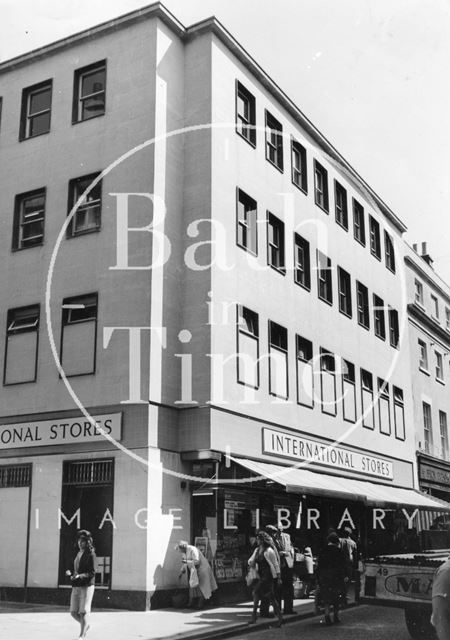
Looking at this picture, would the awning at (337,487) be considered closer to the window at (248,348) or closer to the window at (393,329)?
the window at (248,348)

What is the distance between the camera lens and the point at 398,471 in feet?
98.8

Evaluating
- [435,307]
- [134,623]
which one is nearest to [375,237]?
[435,307]

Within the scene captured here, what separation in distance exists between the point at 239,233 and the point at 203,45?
17.4ft

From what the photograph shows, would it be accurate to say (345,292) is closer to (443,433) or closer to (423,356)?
(423,356)

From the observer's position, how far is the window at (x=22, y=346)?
1977 centimetres

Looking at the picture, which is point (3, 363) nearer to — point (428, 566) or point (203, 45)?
point (203, 45)

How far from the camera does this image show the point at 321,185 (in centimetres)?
2794

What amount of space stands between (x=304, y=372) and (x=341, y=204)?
8374 mm

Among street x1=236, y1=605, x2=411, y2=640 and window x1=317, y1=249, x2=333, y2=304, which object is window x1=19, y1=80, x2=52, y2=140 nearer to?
window x1=317, y1=249, x2=333, y2=304

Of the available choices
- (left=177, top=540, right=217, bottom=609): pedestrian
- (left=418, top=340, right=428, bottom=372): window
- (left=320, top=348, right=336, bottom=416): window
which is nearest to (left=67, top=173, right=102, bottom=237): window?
(left=177, top=540, right=217, bottom=609): pedestrian

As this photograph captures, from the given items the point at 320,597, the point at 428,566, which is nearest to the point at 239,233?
the point at 320,597

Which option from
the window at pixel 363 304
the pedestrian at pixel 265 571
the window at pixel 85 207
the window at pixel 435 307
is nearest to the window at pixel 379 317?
the window at pixel 363 304

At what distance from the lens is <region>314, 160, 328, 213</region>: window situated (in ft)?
90.1

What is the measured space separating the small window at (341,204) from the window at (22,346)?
13104 mm
